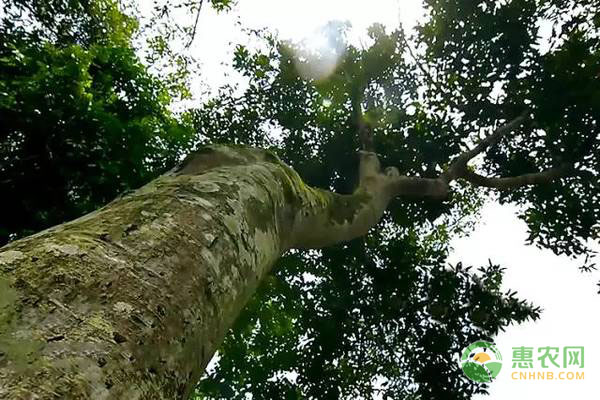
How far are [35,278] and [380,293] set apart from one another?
25.9 ft

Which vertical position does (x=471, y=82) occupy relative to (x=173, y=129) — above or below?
above

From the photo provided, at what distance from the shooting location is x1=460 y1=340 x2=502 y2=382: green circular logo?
8248 millimetres

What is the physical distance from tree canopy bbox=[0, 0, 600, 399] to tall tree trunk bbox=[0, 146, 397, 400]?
4.05m

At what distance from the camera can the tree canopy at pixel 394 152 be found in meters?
8.17

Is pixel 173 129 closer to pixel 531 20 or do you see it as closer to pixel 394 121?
pixel 394 121

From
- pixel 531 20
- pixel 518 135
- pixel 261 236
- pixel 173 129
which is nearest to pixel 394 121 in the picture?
pixel 518 135

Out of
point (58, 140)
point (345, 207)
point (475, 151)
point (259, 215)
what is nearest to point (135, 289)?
point (259, 215)

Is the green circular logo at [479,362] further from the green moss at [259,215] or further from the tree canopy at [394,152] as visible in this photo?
the green moss at [259,215]

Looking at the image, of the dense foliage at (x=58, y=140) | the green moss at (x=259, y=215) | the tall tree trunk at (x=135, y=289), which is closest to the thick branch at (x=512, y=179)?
the dense foliage at (x=58, y=140)

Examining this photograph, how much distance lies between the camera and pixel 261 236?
8.14ft

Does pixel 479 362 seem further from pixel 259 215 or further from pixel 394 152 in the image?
pixel 259 215

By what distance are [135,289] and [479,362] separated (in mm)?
8066

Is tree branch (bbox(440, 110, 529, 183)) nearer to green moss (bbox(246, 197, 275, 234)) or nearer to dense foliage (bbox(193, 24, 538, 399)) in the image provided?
dense foliage (bbox(193, 24, 538, 399))

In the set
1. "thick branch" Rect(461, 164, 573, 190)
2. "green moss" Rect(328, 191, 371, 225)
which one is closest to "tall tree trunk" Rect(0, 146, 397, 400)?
"green moss" Rect(328, 191, 371, 225)
